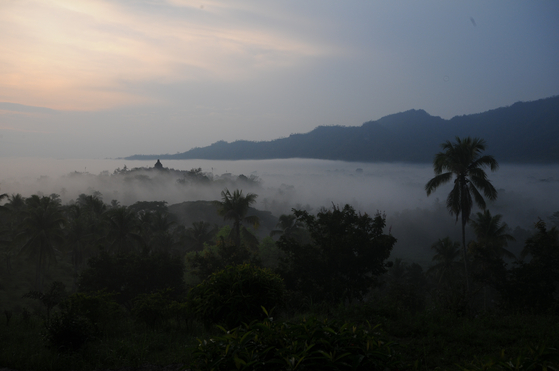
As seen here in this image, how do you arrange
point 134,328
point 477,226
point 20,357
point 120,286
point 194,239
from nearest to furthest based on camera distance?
point 20,357, point 134,328, point 120,286, point 477,226, point 194,239

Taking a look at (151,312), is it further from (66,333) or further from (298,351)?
(298,351)

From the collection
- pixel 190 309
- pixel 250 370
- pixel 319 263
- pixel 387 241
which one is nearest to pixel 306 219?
pixel 319 263

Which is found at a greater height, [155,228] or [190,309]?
[190,309]

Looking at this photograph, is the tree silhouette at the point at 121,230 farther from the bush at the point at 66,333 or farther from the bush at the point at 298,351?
the bush at the point at 298,351

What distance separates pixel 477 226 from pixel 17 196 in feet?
239

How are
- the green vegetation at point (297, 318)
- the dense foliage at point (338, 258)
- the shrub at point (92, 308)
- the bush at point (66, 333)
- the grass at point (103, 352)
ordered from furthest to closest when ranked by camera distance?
the dense foliage at point (338, 258), the shrub at point (92, 308), the bush at point (66, 333), the grass at point (103, 352), the green vegetation at point (297, 318)

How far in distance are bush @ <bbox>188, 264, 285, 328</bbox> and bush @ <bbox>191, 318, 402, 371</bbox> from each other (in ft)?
8.86

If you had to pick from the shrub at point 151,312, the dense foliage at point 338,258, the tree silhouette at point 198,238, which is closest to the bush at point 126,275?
the dense foliage at point 338,258

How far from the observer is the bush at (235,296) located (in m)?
6.39

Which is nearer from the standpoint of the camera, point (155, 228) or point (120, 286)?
point (120, 286)

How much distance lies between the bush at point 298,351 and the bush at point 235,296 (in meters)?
2.70

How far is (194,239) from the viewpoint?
47.6 meters

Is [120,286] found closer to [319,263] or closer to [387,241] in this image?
[319,263]

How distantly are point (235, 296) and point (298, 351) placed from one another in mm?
3393
